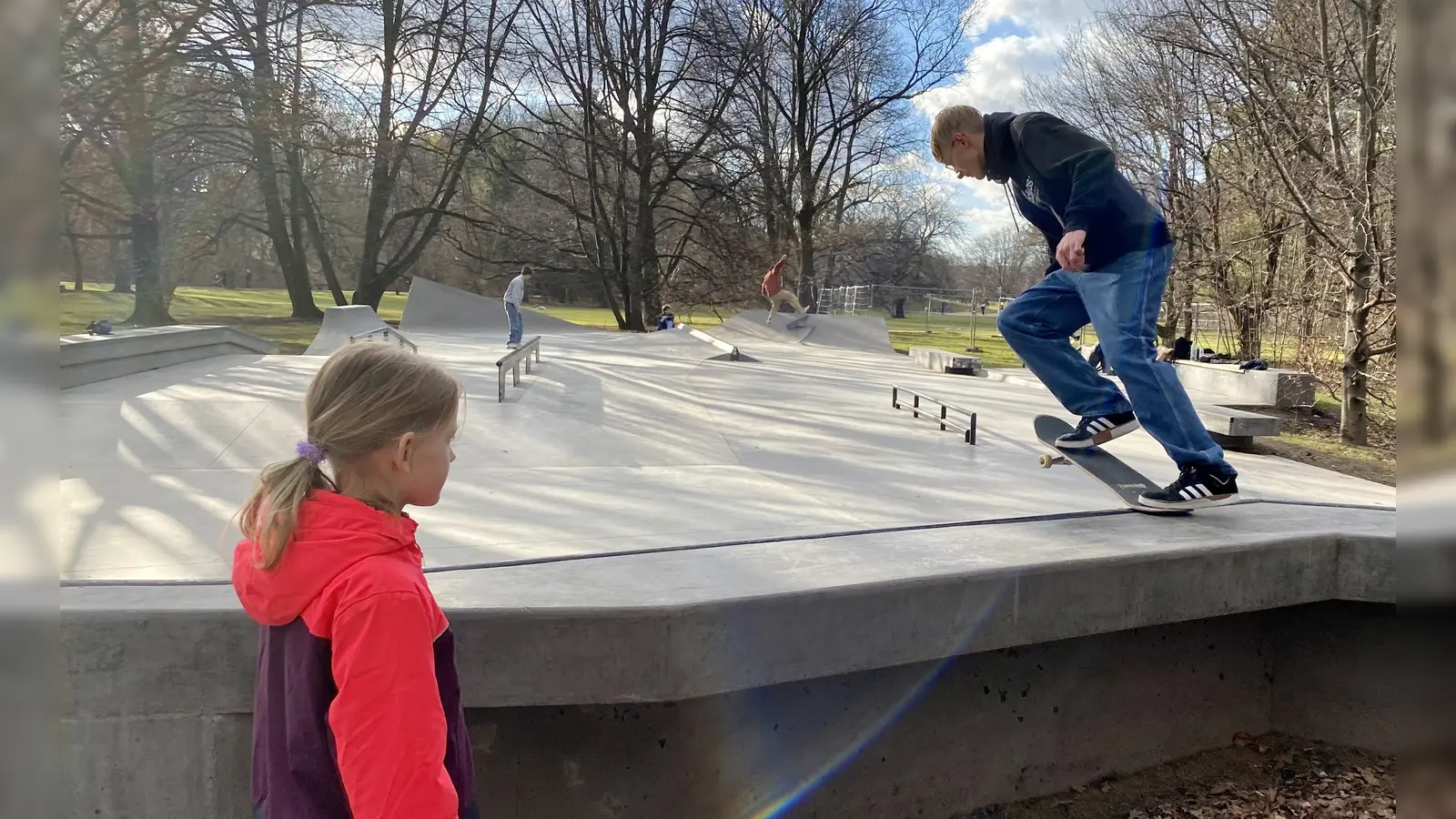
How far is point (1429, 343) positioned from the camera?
0.34 metres

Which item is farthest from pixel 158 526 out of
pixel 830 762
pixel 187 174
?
pixel 187 174

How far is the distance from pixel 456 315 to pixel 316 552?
1943 cm

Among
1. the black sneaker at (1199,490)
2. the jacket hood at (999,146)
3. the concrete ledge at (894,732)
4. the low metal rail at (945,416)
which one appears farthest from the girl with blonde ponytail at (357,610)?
the low metal rail at (945,416)

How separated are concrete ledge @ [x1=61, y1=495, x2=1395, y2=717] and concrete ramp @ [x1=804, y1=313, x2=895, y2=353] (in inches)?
596

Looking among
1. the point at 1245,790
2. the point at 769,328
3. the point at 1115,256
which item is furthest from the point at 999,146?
the point at 769,328

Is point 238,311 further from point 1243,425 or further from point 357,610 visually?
point 357,610

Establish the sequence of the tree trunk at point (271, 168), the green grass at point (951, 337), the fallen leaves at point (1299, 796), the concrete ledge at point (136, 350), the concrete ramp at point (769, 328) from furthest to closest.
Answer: the green grass at point (951, 337) < the concrete ramp at point (769, 328) < the tree trunk at point (271, 168) < the concrete ledge at point (136, 350) < the fallen leaves at point (1299, 796)

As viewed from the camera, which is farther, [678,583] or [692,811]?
[692,811]

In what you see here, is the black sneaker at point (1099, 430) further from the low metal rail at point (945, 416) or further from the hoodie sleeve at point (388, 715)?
the hoodie sleeve at point (388, 715)

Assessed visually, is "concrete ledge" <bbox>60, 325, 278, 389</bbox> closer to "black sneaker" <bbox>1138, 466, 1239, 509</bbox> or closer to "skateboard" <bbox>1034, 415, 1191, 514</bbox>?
"skateboard" <bbox>1034, 415, 1191, 514</bbox>

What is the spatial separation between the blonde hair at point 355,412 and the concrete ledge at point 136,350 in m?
5.66

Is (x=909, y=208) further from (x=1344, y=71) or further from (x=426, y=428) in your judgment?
(x=426, y=428)

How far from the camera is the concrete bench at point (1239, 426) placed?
20.1ft

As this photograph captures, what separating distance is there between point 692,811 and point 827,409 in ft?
16.5
